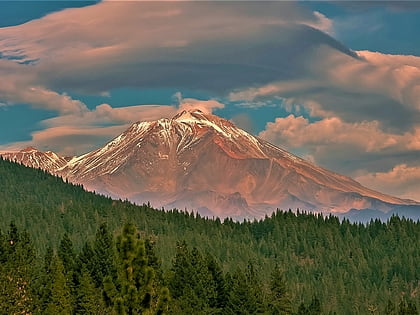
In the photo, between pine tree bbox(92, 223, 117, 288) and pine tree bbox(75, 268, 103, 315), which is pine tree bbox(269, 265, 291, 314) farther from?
pine tree bbox(75, 268, 103, 315)

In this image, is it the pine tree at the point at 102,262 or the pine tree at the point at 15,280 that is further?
the pine tree at the point at 102,262

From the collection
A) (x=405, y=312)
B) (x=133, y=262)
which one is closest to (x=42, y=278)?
(x=405, y=312)

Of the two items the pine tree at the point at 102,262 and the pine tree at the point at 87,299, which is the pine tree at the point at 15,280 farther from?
the pine tree at the point at 102,262

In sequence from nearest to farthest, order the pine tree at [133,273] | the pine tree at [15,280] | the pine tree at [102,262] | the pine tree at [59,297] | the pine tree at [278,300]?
the pine tree at [133,273], the pine tree at [59,297], the pine tree at [15,280], the pine tree at [102,262], the pine tree at [278,300]

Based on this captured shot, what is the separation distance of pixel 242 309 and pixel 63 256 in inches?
1131

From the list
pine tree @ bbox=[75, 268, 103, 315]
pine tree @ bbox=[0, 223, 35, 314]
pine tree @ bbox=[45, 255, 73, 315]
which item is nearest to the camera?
pine tree @ bbox=[45, 255, 73, 315]

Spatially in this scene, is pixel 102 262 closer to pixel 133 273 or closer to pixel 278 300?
pixel 278 300

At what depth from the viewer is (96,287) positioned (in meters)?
132

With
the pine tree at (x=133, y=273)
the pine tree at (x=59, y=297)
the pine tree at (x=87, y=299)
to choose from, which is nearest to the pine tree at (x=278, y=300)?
the pine tree at (x=87, y=299)

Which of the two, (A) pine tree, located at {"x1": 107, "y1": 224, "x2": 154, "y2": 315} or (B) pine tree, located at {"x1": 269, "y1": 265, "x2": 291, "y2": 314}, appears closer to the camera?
(A) pine tree, located at {"x1": 107, "y1": 224, "x2": 154, "y2": 315}

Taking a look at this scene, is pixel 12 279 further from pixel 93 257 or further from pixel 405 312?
pixel 405 312

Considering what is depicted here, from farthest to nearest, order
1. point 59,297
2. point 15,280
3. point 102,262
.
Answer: point 102,262
point 15,280
point 59,297

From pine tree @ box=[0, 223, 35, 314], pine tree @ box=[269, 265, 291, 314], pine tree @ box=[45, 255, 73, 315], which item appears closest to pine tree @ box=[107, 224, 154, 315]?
pine tree @ box=[45, 255, 73, 315]

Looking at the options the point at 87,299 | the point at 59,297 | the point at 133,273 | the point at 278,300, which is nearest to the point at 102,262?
the point at 87,299
